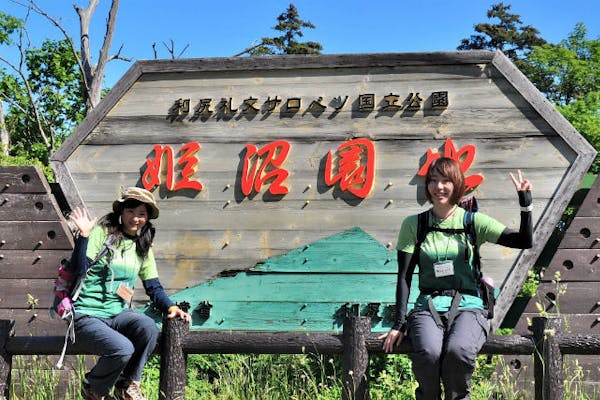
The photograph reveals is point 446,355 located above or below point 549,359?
below

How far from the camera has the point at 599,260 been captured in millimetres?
5414

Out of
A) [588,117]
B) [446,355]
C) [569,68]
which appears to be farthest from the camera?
[569,68]

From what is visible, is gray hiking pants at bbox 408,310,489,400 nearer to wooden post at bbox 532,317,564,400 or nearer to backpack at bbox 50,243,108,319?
wooden post at bbox 532,317,564,400

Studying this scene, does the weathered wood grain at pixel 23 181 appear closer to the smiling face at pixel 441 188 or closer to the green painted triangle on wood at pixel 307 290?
the green painted triangle on wood at pixel 307 290

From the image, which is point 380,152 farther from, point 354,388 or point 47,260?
point 47,260

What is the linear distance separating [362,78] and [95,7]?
11.5 m

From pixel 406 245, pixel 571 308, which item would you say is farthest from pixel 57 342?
pixel 571 308

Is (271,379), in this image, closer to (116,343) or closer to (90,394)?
(90,394)

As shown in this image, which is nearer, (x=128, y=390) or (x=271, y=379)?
(x=128, y=390)

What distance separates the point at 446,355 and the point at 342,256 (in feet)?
7.96

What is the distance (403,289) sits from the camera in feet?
12.1

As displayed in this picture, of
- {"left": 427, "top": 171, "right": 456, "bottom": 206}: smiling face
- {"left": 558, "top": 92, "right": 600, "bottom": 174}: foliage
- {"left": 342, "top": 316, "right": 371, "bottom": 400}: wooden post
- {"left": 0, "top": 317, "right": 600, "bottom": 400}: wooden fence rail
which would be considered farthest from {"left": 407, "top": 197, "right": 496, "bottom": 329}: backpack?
{"left": 558, "top": 92, "right": 600, "bottom": 174}: foliage

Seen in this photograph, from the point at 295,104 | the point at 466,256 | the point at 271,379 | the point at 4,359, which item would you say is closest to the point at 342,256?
the point at 271,379

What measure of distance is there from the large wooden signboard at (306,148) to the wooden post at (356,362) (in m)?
1.85
